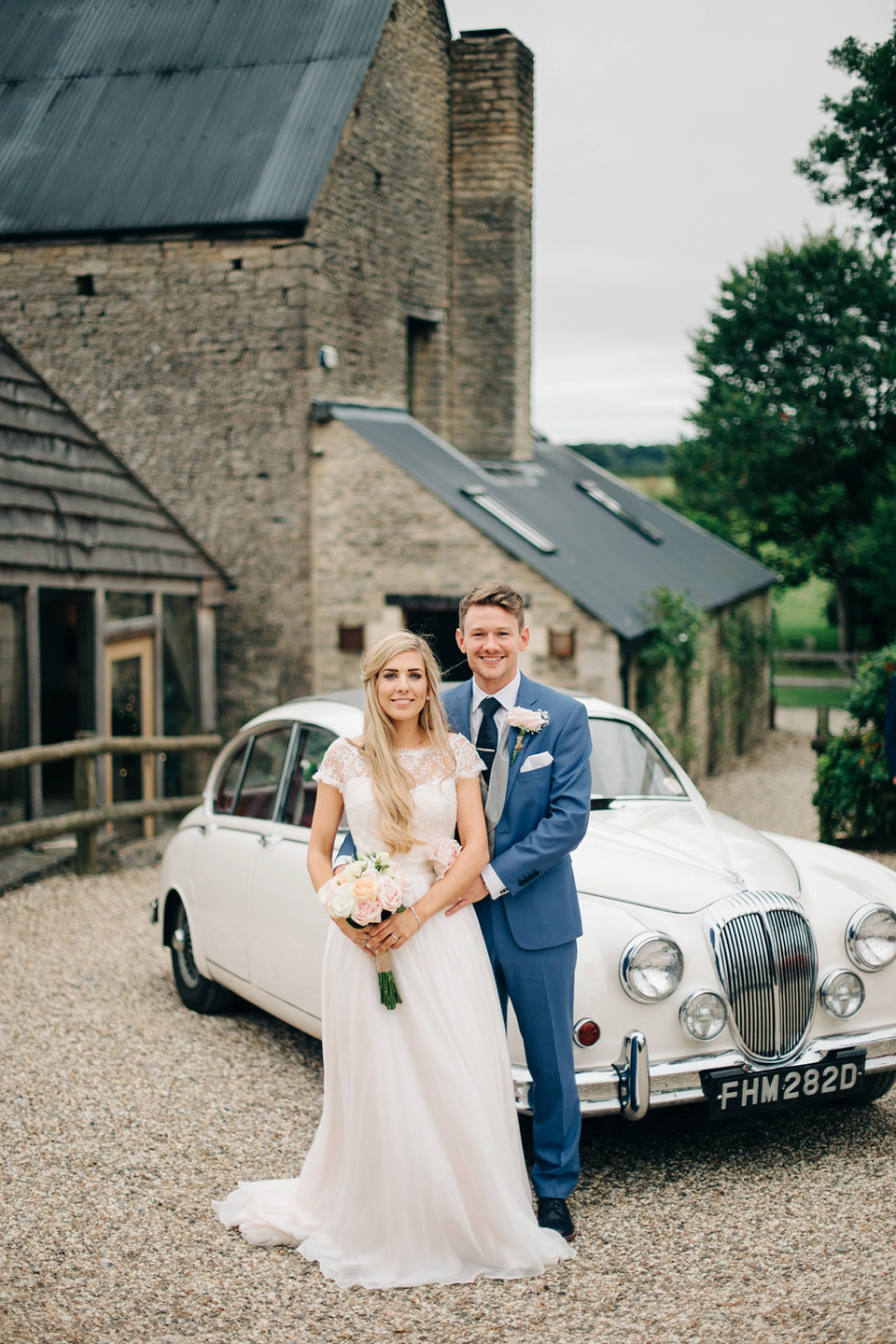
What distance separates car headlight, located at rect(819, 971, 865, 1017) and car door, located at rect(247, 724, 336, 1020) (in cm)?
189

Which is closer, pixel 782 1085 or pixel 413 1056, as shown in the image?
pixel 413 1056

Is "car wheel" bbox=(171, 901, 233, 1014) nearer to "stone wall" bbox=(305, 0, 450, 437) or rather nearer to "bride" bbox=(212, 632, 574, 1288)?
"bride" bbox=(212, 632, 574, 1288)

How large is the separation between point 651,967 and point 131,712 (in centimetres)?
894

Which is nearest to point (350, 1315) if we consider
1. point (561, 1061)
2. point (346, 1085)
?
point (346, 1085)

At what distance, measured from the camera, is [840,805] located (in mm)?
9922

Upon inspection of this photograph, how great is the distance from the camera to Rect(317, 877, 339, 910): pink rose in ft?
11.9

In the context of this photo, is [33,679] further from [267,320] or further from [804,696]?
[804,696]

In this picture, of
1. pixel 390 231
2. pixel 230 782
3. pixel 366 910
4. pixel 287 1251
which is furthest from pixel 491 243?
pixel 287 1251

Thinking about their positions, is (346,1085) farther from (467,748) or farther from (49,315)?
(49,315)

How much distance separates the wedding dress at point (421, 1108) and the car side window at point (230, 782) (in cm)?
240

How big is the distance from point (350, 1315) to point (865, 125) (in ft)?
61.1

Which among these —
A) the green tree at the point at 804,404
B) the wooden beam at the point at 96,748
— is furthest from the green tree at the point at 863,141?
the wooden beam at the point at 96,748

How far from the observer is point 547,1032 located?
3.89m

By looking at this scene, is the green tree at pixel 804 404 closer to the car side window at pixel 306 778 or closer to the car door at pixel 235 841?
the car door at pixel 235 841
